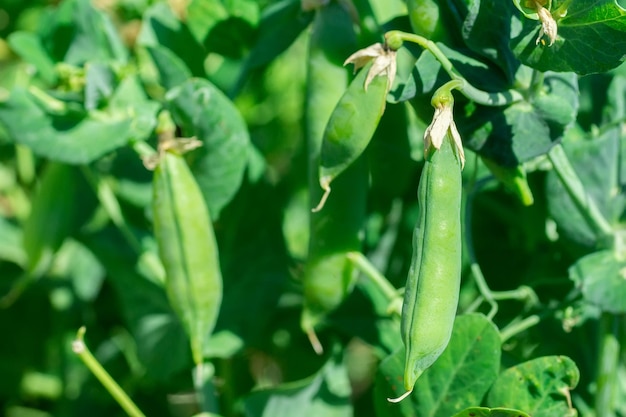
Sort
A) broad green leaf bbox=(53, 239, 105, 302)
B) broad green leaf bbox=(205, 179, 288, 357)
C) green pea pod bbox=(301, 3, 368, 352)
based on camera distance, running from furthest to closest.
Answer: broad green leaf bbox=(53, 239, 105, 302) < broad green leaf bbox=(205, 179, 288, 357) < green pea pod bbox=(301, 3, 368, 352)

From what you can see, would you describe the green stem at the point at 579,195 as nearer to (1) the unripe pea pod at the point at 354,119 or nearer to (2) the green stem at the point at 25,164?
(1) the unripe pea pod at the point at 354,119

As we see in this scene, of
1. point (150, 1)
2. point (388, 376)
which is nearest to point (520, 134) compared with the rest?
point (388, 376)

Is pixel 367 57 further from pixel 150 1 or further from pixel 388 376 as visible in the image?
pixel 150 1

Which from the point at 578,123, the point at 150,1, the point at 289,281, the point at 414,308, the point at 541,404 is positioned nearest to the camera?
the point at 414,308

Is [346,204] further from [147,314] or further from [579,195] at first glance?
[147,314]

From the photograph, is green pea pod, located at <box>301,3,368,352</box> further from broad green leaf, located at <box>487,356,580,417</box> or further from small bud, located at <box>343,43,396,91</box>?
broad green leaf, located at <box>487,356,580,417</box>

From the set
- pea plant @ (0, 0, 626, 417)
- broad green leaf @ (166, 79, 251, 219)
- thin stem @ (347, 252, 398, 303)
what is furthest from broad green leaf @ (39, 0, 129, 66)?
thin stem @ (347, 252, 398, 303)
